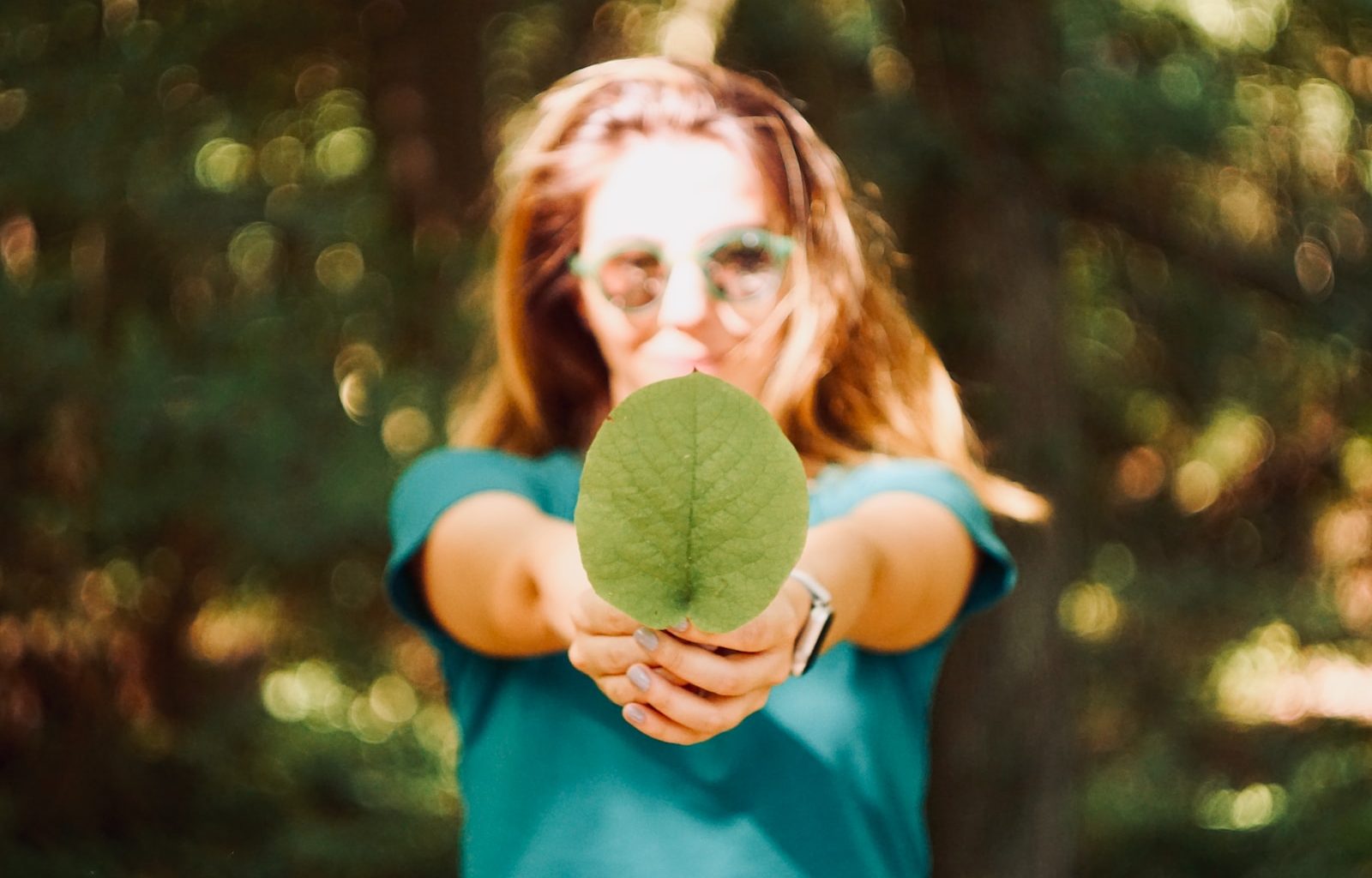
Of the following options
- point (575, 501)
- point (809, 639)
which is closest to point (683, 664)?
point (809, 639)

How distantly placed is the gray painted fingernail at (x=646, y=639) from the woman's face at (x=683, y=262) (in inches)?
15.4

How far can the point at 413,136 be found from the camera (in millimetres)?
3883

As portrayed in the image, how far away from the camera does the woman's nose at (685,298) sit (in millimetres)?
1191

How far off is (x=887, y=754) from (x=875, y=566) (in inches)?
11.3

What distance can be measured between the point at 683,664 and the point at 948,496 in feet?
1.84

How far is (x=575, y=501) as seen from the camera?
136cm

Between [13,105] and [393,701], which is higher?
[13,105]

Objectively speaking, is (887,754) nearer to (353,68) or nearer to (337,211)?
(337,211)

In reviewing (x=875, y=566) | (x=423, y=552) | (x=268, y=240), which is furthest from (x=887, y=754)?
(x=268, y=240)

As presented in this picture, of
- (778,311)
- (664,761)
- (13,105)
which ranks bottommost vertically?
(13,105)

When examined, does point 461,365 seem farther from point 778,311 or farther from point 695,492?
point 695,492

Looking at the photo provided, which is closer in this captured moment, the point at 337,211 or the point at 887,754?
the point at 887,754

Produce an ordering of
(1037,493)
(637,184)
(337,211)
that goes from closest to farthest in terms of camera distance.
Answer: (637,184), (1037,493), (337,211)

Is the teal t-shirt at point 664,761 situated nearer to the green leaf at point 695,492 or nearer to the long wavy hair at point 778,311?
the long wavy hair at point 778,311
